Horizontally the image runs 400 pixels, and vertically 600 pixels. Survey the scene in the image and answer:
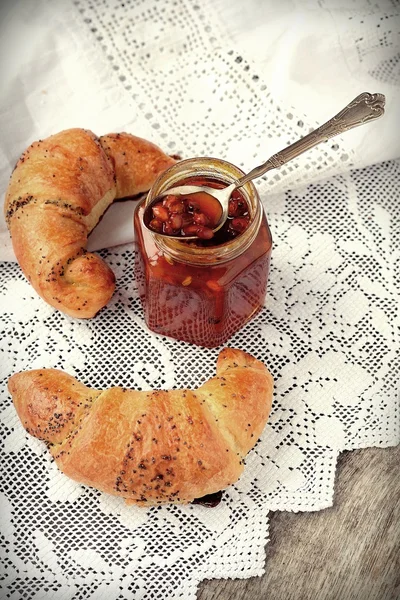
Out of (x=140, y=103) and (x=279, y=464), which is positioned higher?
(x=140, y=103)

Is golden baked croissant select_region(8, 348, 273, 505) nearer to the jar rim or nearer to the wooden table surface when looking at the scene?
the wooden table surface

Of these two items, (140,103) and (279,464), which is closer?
(279,464)

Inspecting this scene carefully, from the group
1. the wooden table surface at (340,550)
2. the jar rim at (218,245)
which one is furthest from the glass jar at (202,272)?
the wooden table surface at (340,550)

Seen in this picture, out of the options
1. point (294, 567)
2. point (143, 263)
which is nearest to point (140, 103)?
point (143, 263)

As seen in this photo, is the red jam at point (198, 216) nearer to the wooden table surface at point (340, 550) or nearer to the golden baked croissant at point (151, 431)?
the golden baked croissant at point (151, 431)

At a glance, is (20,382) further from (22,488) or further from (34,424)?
(22,488)

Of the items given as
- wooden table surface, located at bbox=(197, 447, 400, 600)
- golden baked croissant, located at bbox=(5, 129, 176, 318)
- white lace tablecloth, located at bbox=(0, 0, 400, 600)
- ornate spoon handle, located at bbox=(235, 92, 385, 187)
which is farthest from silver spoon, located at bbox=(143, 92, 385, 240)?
wooden table surface, located at bbox=(197, 447, 400, 600)
